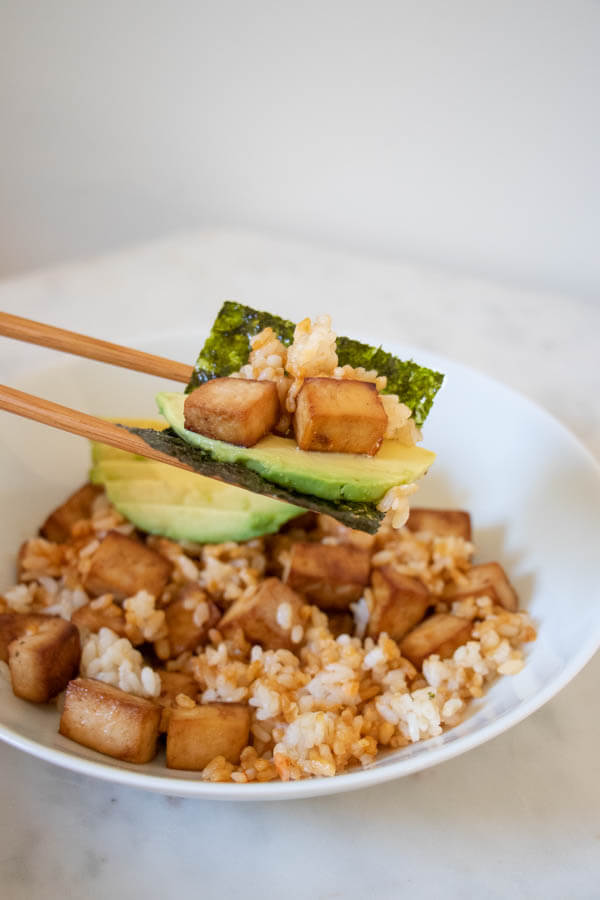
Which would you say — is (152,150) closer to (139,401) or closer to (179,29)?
(179,29)

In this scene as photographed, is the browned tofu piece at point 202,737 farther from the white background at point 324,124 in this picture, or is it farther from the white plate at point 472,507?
the white background at point 324,124

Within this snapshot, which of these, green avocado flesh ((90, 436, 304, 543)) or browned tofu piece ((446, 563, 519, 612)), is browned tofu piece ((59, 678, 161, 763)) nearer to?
green avocado flesh ((90, 436, 304, 543))

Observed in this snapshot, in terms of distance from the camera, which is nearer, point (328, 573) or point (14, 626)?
point (14, 626)

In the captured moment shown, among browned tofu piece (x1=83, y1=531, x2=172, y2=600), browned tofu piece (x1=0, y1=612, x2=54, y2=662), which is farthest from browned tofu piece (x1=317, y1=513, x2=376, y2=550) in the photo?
browned tofu piece (x1=0, y1=612, x2=54, y2=662)

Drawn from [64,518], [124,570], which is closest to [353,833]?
[124,570]

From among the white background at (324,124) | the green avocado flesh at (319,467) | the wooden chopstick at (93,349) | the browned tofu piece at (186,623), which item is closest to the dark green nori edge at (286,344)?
the wooden chopstick at (93,349)

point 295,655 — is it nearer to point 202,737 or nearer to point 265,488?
point 202,737
